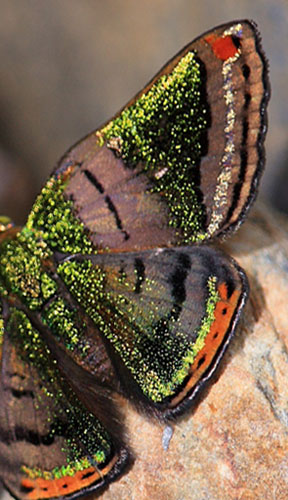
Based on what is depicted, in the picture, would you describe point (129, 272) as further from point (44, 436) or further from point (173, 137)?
point (44, 436)

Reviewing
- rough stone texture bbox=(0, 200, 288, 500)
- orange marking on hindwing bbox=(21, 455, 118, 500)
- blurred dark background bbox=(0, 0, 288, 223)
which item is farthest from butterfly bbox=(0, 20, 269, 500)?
blurred dark background bbox=(0, 0, 288, 223)

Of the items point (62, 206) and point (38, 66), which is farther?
point (38, 66)

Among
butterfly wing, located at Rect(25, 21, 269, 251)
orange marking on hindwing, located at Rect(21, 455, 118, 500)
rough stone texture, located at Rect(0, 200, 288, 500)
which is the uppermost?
butterfly wing, located at Rect(25, 21, 269, 251)

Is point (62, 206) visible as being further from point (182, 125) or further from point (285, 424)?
point (285, 424)

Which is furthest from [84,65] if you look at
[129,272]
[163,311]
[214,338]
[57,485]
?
[57,485]

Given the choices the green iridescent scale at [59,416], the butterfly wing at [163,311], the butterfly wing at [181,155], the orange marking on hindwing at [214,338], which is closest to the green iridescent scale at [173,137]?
Answer: the butterfly wing at [181,155]

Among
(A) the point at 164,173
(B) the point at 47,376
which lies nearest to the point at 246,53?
(A) the point at 164,173

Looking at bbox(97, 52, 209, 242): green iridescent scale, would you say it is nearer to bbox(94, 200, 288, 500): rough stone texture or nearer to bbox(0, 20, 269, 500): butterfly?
bbox(0, 20, 269, 500): butterfly
